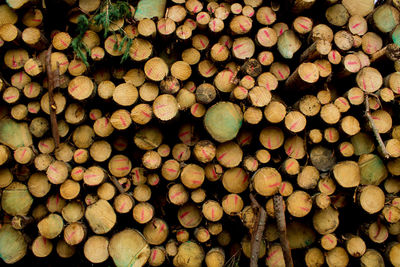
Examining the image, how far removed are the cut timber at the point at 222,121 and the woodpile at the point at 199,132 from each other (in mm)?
12

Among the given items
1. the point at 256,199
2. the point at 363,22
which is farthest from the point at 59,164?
the point at 363,22

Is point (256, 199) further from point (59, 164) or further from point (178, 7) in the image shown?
point (178, 7)

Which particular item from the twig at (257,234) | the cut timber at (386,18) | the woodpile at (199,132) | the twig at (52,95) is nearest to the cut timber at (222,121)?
the woodpile at (199,132)

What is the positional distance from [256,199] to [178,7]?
1.93m

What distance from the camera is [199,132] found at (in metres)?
2.75

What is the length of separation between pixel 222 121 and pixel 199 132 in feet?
1.16

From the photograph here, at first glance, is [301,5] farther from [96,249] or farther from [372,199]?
[96,249]

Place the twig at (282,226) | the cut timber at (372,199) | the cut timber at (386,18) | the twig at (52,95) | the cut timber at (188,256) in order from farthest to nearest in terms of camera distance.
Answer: the cut timber at (386,18) → the twig at (52,95) → the cut timber at (188,256) → the cut timber at (372,199) → the twig at (282,226)

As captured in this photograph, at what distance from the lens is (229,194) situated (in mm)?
2590

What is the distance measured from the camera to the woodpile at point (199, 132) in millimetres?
2473

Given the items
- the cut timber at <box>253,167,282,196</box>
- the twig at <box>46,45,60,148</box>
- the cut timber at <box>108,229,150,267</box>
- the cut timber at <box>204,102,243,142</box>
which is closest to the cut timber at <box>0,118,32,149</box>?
the twig at <box>46,45,60,148</box>

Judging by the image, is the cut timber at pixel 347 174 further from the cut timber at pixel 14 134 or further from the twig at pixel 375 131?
the cut timber at pixel 14 134

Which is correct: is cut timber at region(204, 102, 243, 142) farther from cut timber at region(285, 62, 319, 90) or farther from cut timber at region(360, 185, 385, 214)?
cut timber at region(360, 185, 385, 214)

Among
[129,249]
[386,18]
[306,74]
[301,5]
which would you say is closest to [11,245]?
[129,249]
